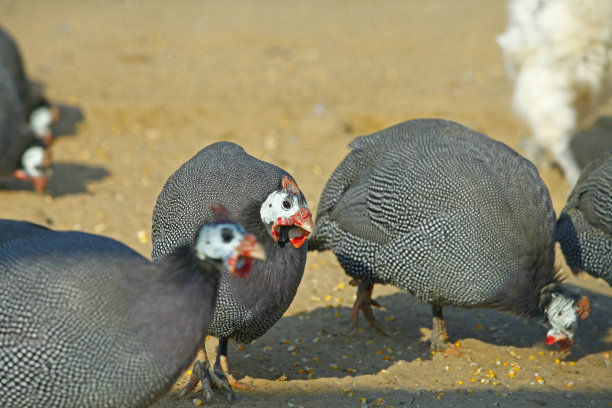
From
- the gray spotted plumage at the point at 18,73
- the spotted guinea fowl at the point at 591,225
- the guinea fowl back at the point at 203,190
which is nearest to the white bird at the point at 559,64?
the spotted guinea fowl at the point at 591,225

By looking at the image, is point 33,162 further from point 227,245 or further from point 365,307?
point 227,245

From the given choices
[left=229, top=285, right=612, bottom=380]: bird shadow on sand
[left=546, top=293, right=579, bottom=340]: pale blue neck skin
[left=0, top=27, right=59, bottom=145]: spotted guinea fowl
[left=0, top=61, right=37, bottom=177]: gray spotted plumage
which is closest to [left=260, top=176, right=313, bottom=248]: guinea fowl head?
[left=229, top=285, right=612, bottom=380]: bird shadow on sand

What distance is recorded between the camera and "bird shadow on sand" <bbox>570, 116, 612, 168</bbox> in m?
8.29

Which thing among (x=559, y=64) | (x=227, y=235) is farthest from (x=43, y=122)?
(x=227, y=235)

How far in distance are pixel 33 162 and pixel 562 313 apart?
4.97 metres

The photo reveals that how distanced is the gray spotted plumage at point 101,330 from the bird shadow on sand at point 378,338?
4.96ft

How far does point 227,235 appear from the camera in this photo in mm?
2885

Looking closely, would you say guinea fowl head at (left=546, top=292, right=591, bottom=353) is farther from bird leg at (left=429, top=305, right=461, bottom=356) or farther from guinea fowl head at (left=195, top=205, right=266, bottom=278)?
guinea fowl head at (left=195, top=205, right=266, bottom=278)

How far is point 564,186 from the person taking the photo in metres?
7.56

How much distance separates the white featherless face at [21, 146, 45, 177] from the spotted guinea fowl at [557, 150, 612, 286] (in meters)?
4.71

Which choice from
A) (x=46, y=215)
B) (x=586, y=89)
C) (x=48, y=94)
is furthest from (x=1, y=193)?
(x=586, y=89)

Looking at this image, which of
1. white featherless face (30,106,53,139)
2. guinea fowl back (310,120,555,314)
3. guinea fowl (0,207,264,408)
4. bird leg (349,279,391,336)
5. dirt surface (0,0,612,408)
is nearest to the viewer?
guinea fowl (0,207,264,408)

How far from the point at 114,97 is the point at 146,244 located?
153 inches

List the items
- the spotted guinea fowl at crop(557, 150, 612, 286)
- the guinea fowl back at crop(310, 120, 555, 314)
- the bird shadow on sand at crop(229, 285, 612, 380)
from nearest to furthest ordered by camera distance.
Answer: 1. the guinea fowl back at crop(310, 120, 555, 314)
2. the bird shadow on sand at crop(229, 285, 612, 380)
3. the spotted guinea fowl at crop(557, 150, 612, 286)
